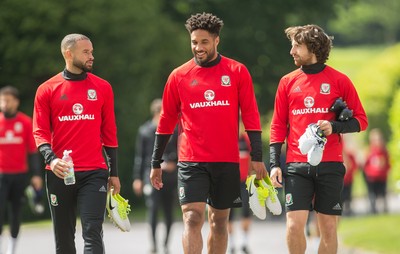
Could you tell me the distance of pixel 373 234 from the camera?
58.2 ft

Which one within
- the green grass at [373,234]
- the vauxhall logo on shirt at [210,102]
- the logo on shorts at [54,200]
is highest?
the vauxhall logo on shirt at [210,102]

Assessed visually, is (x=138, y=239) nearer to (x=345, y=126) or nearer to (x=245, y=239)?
(x=245, y=239)

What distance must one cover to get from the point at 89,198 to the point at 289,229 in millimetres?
1841

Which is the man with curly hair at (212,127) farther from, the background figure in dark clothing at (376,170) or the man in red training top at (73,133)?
the background figure in dark clothing at (376,170)

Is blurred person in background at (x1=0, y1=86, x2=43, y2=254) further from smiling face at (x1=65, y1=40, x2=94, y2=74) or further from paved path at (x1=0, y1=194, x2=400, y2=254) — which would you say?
smiling face at (x1=65, y1=40, x2=94, y2=74)

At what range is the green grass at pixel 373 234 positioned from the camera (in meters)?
15.7

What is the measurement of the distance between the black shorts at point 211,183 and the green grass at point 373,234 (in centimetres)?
489

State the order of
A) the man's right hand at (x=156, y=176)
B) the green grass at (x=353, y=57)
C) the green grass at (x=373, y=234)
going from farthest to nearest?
the green grass at (x=353, y=57), the green grass at (x=373, y=234), the man's right hand at (x=156, y=176)

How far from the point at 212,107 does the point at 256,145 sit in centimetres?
53

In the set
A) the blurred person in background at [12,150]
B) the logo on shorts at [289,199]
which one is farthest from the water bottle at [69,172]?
the blurred person in background at [12,150]

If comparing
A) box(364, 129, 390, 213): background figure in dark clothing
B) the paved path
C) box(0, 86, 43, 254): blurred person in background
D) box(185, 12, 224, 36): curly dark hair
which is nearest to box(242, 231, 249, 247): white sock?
the paved path

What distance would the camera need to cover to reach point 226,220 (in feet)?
34.7

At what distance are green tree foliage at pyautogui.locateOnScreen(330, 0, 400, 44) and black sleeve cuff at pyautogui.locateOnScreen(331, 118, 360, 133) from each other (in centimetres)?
10109

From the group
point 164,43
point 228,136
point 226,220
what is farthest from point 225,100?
point 164,43
